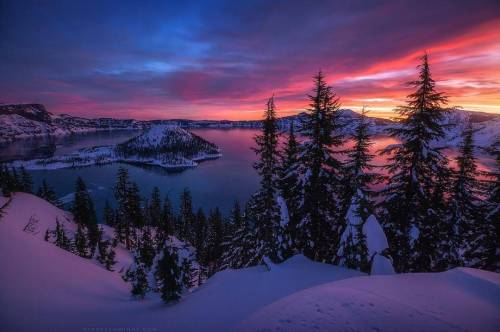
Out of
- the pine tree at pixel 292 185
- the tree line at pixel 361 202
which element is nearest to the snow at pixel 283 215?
the tree line at pixel 361 202

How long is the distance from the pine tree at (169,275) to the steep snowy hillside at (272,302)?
1.70 ft

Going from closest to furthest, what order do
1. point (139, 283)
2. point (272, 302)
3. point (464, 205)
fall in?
point (272, 302)
point (139, 283)
point (464, 205)

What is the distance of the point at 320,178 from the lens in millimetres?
13555

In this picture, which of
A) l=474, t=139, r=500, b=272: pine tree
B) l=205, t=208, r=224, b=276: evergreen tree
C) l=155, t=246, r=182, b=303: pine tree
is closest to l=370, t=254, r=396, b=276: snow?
l=474, t=139, r=500, b=272: pine tree

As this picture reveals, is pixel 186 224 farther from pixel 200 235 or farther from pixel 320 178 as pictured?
pixel 320 178

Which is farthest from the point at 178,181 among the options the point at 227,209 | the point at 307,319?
the point at 307,319

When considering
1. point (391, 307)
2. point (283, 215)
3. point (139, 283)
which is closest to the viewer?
point (391, 307)

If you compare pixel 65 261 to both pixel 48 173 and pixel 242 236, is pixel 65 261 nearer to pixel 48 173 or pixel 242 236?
pixel 242 236

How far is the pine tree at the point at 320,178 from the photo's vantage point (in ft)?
43.0

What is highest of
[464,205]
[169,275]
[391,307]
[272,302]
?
[464,205]

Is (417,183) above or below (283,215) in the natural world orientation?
above

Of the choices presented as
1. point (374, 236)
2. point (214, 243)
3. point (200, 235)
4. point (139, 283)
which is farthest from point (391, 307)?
point (200, 235)

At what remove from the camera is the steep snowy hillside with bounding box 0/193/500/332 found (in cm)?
620

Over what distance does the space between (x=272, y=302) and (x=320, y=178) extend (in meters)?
7.51
